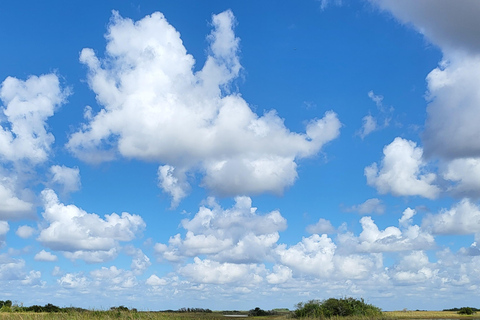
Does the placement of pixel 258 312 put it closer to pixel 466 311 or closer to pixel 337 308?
pixel 337 308

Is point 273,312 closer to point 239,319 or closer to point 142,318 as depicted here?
point 239,319

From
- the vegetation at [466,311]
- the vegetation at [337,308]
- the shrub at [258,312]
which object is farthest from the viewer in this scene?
the vegetation at [466,311]

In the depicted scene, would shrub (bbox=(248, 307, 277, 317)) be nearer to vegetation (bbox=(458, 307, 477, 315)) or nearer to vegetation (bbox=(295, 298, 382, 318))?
vegetation (bbox=(295, 298, 382, 318))

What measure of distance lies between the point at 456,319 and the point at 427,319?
4.36 m

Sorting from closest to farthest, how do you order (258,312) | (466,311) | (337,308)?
1. (337,308)
2. (258,312)
3. (466,311)

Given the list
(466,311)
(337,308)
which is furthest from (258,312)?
(466,311)

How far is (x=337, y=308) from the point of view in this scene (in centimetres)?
6150

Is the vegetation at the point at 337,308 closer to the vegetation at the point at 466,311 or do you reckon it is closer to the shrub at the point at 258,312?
the shrub at the point at 258,312

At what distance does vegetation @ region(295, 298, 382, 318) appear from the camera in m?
60.2

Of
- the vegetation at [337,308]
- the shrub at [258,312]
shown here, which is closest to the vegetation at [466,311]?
the vegetation at [337,308]

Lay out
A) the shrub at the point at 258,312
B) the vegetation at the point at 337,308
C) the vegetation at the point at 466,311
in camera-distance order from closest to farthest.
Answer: the vegetation at the point at 337,308
the shrub at the point at 258,312
the vegetation at the point at 466,311

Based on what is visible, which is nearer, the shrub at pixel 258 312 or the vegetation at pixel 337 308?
the vegetation at pixel 337 308

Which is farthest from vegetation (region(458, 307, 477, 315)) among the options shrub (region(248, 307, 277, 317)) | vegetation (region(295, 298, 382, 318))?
shrub (region(248, 307, 277, 317))

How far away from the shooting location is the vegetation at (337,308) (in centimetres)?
6019
